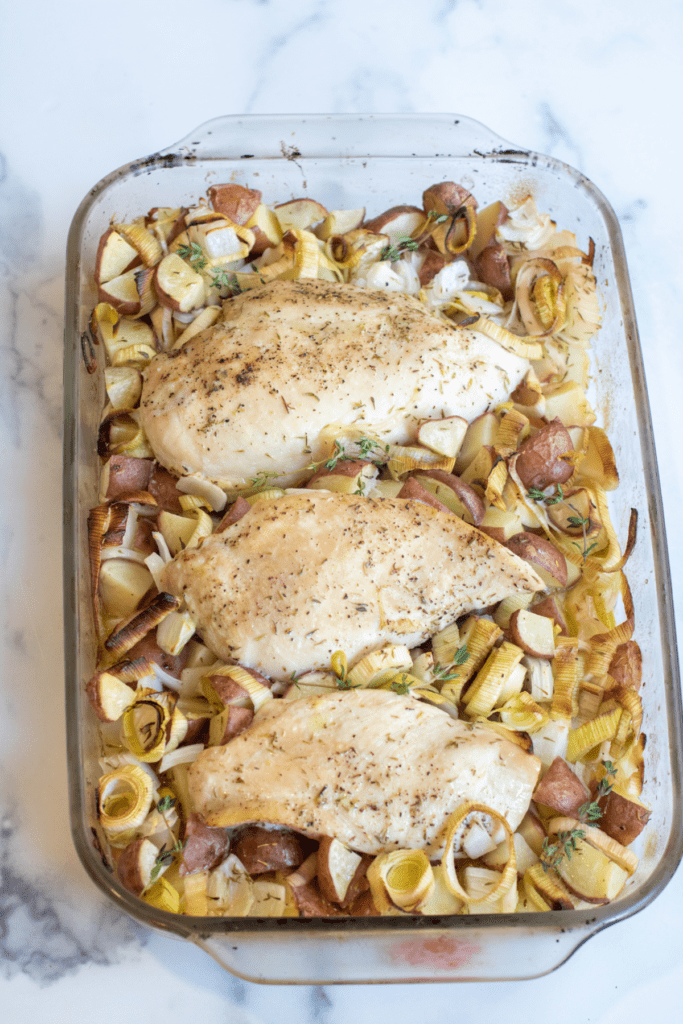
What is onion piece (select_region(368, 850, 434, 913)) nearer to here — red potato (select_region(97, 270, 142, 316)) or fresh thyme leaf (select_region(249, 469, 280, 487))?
fresh thyme leaf (select_region(249, 469, 280, 487))

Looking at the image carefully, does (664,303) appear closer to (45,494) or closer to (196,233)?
(196,233)

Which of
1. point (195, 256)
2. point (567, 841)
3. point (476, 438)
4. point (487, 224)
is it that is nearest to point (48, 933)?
point (567, 841)

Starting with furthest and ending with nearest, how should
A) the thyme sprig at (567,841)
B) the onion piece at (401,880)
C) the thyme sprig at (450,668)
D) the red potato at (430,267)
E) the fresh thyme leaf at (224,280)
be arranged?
the red potato at (430,267)
the fresh thyme leaf at (224,280)
the thyme sprig at (450,668)
the thyme sprig at (567,841)
the onion piece at (401,880)

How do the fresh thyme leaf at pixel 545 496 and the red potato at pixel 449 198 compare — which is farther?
the red potato at pixel 449 198

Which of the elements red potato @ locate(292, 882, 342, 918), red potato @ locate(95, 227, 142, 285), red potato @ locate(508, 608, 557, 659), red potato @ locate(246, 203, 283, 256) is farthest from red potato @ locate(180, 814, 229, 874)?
red potato @ locate(246, 203, 283, 256)

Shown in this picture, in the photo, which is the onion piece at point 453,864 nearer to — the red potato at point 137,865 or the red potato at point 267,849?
the red potato at point 267,849

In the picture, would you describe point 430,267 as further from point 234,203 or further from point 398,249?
point 234,203

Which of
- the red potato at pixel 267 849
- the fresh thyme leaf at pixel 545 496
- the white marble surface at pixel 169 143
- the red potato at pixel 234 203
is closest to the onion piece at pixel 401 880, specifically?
the red potato at pixel 267 849

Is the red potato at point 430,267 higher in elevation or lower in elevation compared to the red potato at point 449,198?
lower
